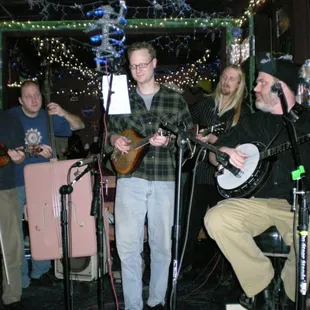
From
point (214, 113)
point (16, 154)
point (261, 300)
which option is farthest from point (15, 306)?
point (214, 113)

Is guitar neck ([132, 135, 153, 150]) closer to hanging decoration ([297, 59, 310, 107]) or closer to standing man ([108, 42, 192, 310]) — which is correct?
standing man ([108, 42, 192, 310])

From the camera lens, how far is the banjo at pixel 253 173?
3170mm

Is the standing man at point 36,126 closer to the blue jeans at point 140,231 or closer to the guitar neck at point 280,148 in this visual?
the blue jeans at point 140,231

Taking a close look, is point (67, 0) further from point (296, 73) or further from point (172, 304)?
point (172, 304)

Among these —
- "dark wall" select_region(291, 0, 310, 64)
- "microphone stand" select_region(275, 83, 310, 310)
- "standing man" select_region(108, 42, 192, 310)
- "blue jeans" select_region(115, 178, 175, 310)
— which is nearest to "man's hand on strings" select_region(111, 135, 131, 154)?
"standing man" select_region(108, 42, 192, 310)

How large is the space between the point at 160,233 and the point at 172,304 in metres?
1.00

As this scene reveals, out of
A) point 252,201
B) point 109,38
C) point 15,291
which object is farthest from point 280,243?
point 109,38

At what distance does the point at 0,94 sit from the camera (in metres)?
6.59

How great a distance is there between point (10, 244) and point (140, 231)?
3.95 feet

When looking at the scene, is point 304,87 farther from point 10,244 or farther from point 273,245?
point 10,244

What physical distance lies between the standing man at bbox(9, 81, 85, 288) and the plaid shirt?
1.04 meters

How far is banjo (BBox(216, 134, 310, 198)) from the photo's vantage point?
10.4 ft

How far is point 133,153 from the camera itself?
3418 millimetres

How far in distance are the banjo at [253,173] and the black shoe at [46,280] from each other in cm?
222
